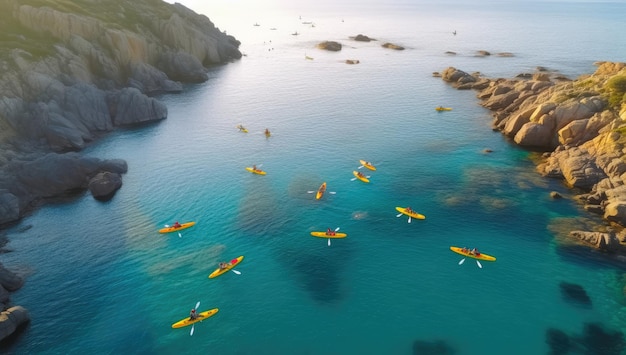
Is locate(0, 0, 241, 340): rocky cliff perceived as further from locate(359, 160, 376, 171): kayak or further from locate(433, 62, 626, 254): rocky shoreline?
locate(433, 62, 626, 254): rocky shoreline

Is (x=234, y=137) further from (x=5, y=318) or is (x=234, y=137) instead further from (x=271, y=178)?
(x=5, y=318)

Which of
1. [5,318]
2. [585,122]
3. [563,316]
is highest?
[585,122]

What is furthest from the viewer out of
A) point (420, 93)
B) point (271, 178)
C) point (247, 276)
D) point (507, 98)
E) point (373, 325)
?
point (420, 93)

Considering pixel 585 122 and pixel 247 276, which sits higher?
pixel 585 122

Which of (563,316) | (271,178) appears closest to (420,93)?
(271,178)

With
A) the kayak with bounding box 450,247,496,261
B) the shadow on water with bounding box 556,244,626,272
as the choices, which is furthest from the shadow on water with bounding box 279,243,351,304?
the shadow on water with bounding box 556,244,626,272

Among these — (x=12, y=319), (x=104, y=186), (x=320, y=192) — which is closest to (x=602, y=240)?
(x=320, y=192)

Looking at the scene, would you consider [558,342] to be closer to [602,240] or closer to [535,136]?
[602,240]
